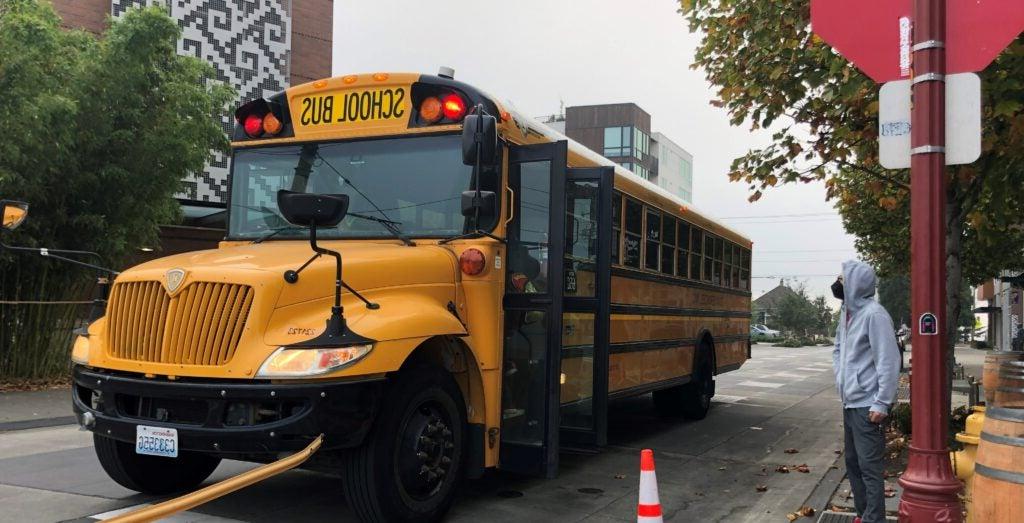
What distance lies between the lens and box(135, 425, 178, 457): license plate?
4.00 meters

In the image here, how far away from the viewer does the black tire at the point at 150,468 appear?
191 inches

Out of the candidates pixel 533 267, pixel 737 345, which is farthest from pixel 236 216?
pixel 737 345

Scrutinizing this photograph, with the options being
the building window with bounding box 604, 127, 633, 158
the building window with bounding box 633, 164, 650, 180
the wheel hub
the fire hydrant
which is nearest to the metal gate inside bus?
the wheel hub

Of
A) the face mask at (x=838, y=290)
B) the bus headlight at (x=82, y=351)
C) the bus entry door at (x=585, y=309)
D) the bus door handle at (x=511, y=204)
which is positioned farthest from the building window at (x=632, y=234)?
the bus headlight at (x=82, y=351)

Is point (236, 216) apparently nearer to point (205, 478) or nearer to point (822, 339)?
point (205, 478)

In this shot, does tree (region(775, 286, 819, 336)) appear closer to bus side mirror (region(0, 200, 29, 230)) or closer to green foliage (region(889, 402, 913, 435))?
green foliage (region(889, 402, 913, 435))

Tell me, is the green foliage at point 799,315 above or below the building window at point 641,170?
below

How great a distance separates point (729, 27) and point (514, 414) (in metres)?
4.64

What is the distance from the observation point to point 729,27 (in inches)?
301

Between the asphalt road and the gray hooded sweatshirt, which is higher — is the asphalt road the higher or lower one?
the lower one

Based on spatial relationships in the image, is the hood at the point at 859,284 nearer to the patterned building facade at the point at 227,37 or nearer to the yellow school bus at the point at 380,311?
the yellow school bus at the point at 380,311

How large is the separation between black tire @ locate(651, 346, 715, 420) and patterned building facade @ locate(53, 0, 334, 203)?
15925mm

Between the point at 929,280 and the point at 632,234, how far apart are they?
351 cm

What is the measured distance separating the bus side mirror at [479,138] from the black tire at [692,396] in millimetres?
5736
